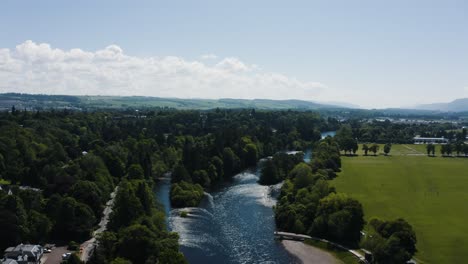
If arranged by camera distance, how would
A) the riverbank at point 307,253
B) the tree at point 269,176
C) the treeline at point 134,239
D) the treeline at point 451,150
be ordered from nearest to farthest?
the treeline at point 134,239
the riverbank at point 307,253
the tree at point 269,176
the treeline at point 451,150

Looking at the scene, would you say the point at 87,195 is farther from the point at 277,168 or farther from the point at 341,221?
the point at 277,168

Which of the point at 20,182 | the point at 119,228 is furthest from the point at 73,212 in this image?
the point at 20,182

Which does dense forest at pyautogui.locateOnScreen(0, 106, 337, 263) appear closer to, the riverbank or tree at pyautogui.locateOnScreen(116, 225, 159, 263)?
tree at pyautogui.locateOnScreen(116, 225, 159, 263)

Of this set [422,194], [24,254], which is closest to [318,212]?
[422,194]

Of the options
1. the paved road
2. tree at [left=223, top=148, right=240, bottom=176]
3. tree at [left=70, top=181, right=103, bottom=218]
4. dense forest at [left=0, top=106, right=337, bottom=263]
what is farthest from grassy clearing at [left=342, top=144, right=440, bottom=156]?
tree at [left=70, top=181, right=103, bottom=218]

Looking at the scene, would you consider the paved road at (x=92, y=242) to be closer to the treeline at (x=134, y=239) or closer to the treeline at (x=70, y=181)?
the treeline at (x=70, y=181)

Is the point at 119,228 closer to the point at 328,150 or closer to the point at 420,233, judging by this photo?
the point at 420,233

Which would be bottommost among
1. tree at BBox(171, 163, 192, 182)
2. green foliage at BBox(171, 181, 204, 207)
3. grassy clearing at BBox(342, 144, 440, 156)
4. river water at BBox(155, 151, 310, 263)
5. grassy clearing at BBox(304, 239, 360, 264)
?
river water at BBox(155, 151, 310, 263)

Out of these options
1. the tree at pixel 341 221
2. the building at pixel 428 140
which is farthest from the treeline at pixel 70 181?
the building at pixel 428 140
